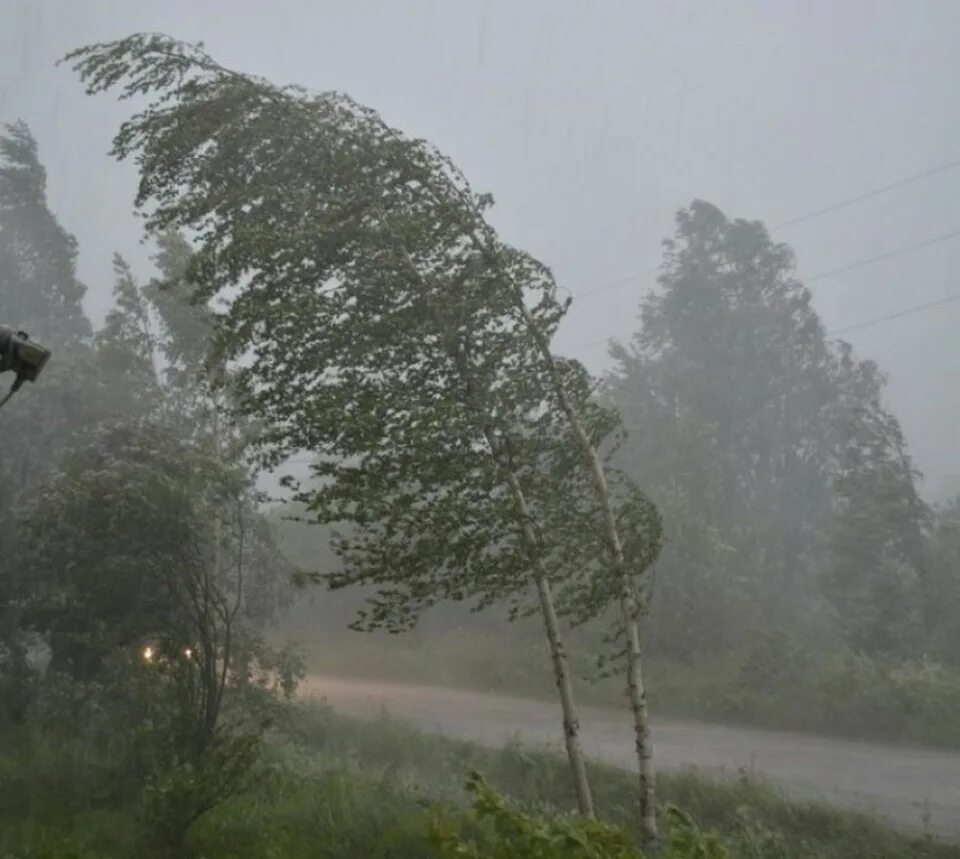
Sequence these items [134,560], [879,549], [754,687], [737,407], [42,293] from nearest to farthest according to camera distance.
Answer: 1. [134,560]
2. [754,687]
3. [879,549]
4. [42,293]
5. [737,407]

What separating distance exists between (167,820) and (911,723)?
453 inches

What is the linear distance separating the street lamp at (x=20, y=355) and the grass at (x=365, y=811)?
3837 mm

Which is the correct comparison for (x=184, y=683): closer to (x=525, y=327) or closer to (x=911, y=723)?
(x=525, y=327)

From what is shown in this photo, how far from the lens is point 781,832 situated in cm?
929

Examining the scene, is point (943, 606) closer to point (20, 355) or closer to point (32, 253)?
point (20, 355)

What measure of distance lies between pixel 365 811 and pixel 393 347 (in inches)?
180

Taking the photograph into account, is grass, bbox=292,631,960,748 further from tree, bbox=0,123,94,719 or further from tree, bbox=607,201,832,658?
tree, bbox=0,123,94,719

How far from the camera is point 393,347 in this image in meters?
6.94

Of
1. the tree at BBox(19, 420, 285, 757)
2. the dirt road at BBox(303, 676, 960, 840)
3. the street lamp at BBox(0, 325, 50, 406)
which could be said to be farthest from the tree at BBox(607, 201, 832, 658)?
the street lamp at BBox(0, 325, 50, 406)

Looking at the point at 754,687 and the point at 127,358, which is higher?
the point at 127,358

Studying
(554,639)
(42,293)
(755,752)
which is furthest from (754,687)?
(42,293)

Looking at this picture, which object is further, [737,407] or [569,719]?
[737,407]

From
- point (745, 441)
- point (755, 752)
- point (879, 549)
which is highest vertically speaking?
point (745, 441)

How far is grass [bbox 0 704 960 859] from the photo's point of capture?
764cm
